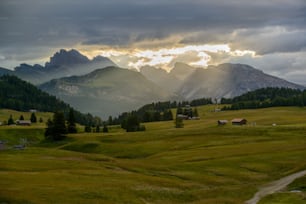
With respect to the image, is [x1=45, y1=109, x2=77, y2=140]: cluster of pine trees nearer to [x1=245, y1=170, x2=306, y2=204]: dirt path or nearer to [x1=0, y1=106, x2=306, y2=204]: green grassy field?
[x1=0, y1=106, x2=306, y2=204]: green grassy field

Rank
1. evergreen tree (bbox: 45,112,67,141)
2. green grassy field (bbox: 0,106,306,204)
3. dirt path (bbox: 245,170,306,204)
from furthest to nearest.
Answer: evergreen tree (bbox: 45,112,67,141) → dirt path (bbox: 245,170,306,204) → green grassy field (bbox: 0,106,306,204)

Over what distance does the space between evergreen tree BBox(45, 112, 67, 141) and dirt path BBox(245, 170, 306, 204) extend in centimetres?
10397

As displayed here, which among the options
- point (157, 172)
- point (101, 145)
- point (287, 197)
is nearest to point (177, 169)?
point (157, 172)

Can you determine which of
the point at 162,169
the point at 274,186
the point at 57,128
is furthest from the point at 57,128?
the point at 274,186

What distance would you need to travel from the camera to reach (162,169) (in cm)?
9306

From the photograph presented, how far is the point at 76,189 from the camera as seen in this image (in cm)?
6144

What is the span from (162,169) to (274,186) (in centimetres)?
2315

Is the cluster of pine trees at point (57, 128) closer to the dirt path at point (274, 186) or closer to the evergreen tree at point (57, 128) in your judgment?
the evergreen tree at point (57, 128)

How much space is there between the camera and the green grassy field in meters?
61.7

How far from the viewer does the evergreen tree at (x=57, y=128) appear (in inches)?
6805

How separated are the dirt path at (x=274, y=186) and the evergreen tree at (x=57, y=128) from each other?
341ft

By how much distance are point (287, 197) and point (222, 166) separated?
114 ft

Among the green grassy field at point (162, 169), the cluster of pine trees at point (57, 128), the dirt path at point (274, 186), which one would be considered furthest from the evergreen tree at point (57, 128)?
the dirt path at point (274, 186)

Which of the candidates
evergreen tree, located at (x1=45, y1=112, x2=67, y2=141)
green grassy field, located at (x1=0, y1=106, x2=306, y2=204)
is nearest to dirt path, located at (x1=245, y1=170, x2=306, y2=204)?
green grassy field, located at (x1=0, y1=106, x2=306, y2=204)
